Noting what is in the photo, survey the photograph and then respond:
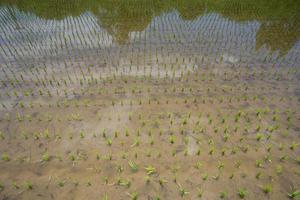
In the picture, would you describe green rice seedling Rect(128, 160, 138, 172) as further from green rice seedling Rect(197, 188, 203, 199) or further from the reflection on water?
the reflection on water

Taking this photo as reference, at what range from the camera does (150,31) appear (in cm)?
865

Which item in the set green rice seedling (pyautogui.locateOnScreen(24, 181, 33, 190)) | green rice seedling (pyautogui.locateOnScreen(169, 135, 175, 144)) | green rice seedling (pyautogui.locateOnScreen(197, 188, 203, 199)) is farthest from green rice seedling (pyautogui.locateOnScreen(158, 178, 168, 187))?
green rice seedling (pyautogui.locateOnScreen(24, 181, 33, 190))

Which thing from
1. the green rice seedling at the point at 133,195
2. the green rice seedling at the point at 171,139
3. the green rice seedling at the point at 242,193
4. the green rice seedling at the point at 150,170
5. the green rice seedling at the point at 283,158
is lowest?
the green rice seedling at the point at 133,195

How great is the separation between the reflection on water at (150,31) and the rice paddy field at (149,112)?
78mm

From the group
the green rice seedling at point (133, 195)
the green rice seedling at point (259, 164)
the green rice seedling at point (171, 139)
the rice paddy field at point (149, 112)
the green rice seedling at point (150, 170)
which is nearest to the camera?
the green rice seedling at point (133, 195)

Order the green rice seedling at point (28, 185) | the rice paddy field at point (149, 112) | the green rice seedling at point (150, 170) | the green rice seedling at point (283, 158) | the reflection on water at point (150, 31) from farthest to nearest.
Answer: the reflection on water at point (150, 31) < the green rice seedling at point (283, 158) < the green rice seedling at point (150, 170) < the rice paddy field at point (149, 112) < the green rice seedling at point (28, 185)

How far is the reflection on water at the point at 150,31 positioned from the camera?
22.5 feet

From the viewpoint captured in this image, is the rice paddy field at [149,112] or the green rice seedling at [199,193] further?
the rice paddy field at [149,112]

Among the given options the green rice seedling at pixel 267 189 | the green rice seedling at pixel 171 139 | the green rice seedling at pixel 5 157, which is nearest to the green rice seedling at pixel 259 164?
the green rice seedling at pixel 267 189

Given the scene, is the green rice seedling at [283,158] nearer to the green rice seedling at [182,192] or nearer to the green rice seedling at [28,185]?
the green rice seedling at [182,192]

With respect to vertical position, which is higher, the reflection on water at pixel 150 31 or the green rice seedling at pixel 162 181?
the reflection on water at pixel 150 31

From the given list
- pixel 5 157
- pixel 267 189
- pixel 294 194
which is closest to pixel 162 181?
pixel 267 189

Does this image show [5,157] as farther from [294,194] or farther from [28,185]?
[294,194]

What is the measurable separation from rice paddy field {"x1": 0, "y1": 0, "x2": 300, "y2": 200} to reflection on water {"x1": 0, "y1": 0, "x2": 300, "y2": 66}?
8cm
